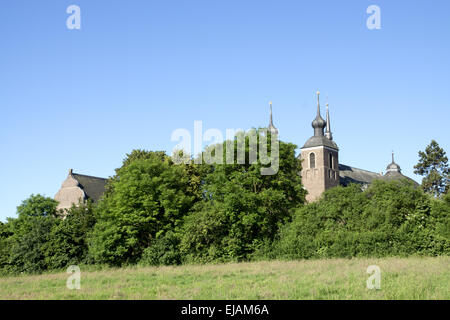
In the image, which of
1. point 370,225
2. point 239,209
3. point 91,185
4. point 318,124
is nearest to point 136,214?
point 239,209

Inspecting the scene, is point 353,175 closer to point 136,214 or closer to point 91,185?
point 91,185

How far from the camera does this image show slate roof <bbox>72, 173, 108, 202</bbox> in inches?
2657

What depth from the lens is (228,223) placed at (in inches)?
1399

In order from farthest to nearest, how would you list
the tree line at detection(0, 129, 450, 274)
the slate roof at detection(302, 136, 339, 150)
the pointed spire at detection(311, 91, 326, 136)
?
the pointed spire at detection(311, 91, 326, 136)
the slate roof at detection(302, 136, 339, 150)
the tree line at detection(0, 129, 450, 274)

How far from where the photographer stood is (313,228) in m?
33.2

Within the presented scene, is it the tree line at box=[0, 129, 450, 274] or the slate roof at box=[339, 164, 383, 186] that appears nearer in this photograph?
the tree line at box=[0, 129, 450, 274]

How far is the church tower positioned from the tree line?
50583 mm

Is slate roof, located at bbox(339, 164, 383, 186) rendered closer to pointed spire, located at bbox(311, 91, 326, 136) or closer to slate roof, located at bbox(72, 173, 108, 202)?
pointed spire, located at bbox(311, 91, 326, 136)

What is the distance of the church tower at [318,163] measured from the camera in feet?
296

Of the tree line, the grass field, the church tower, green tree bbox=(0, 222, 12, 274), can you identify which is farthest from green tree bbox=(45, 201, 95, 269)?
the church tower

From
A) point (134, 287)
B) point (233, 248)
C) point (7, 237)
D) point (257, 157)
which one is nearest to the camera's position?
point (134, 287)
